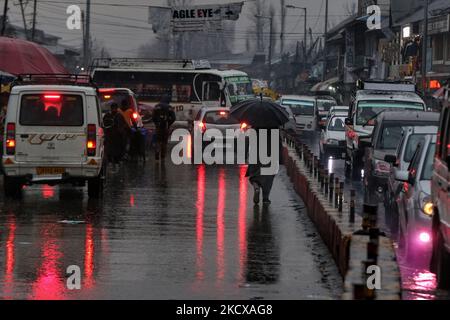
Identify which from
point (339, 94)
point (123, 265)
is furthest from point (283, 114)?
point (339, 94)

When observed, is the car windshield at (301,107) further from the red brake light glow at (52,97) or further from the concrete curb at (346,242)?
the red brake light glow at (52,97)

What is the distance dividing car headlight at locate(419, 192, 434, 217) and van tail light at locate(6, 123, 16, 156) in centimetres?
810

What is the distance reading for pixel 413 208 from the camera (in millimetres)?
14562

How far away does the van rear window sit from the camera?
1995 centimetres

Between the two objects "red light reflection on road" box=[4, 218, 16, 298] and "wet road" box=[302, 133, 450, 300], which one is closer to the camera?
"red light reflection on road" box=[4, 218, 16, 298]

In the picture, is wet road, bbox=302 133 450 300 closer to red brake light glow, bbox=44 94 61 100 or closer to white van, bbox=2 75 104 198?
Result: white van, bbox=2 75 104 198

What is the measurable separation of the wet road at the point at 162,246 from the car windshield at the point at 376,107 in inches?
312

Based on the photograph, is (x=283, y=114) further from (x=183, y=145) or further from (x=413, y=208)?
(x=183, y=145)

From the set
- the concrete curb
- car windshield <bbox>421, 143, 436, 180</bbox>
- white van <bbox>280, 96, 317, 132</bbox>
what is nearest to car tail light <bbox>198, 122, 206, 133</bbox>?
the concrete curb

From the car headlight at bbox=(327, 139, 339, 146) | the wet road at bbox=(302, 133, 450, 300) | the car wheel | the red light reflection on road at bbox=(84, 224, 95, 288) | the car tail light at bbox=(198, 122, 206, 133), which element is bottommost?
the wet road at bbox=(302, 133, 450, 300)

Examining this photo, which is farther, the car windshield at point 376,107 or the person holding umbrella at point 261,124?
the car windshield at point 376,107

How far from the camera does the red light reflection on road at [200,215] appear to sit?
42.7 feet
